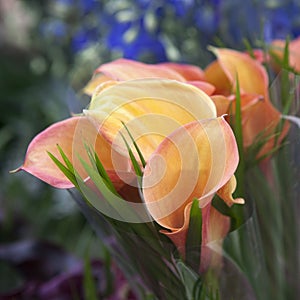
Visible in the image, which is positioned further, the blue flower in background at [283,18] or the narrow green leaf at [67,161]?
the blue flower in background at [283,18]

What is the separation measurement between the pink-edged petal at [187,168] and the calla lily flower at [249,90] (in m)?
0.04

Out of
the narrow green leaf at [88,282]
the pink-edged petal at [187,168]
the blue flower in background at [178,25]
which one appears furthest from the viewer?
the blue flower in background at [178,25]

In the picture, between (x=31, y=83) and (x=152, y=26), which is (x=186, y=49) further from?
(x=31, y=83)

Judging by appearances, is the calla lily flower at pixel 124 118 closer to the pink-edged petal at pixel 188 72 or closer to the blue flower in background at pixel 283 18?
the pink-edged petal at pixel 188 72

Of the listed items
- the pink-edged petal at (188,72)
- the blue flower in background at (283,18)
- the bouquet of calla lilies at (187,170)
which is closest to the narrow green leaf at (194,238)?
the bouquet of calla lilies at (187,170)

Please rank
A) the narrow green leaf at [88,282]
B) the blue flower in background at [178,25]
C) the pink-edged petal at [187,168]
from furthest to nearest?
the blue flower in background at [178,25] < the narrow green leaf at [88,282] < the pink-edged petal at [187,168]

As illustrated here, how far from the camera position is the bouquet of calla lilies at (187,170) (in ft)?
0.78

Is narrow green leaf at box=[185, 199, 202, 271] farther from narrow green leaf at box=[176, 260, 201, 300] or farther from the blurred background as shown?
the blurred background

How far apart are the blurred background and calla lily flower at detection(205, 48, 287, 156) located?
2cm

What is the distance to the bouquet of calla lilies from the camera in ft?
0.78

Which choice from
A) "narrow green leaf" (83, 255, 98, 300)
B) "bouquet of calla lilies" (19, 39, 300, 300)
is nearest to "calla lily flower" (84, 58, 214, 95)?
"bouquet of calla lilies" (19, 39, 300, 300)

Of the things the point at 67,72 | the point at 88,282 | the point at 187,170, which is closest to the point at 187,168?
the point at 187,170

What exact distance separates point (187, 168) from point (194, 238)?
3 centimetres

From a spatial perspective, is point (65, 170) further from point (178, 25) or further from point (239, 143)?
point (178, 25)
